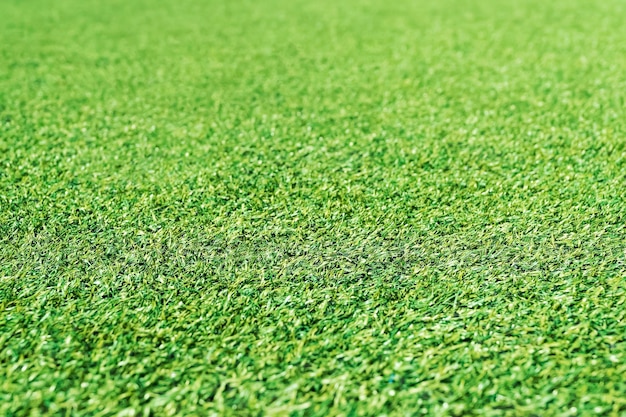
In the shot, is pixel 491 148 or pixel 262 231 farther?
pixel 491 148

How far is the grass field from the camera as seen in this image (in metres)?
1.86

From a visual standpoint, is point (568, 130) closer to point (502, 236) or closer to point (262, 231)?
point (502, 236)

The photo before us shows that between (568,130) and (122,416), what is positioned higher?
(568,130)

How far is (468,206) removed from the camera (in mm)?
2816

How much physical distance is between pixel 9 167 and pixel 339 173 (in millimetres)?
1865

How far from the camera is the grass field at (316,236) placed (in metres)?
1.86

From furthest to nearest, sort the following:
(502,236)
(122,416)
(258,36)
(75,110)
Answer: (258,36)
(75,110)
(502,236)
(122,416)

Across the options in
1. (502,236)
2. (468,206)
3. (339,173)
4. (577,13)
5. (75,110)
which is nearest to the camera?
(502,236)

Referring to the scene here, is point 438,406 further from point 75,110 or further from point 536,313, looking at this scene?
point 75,110

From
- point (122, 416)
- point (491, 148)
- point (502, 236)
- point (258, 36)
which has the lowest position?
point (122, 416)

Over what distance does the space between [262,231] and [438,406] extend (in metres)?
1.22

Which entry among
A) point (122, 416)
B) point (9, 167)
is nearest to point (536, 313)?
point (122, 416)

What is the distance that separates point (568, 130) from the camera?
357 centimetres

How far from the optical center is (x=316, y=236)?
2635 mm
